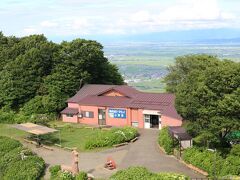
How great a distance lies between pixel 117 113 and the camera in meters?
43.6

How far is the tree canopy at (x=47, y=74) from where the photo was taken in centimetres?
4894

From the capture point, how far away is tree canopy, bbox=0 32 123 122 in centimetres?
4894

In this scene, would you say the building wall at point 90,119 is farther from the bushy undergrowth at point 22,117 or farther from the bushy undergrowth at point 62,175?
the bushy undergrowth at point 62,175

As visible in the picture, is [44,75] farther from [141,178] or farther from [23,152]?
[141,178]

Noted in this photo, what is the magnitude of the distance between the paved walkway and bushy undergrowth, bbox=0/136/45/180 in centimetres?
93

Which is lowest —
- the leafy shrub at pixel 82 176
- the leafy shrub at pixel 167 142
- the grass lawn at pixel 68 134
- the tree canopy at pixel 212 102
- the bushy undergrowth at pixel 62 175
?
the grass lawn at pixel 68 134

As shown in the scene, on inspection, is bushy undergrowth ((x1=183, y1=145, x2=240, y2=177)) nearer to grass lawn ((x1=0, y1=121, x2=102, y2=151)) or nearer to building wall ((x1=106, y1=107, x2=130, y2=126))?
grass lawn ((x1=0, y1=121, x2=102, y2=151))

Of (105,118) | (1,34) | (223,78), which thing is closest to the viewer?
(223,78)

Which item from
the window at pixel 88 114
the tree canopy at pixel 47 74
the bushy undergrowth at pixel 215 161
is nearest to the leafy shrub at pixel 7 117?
the tree canopy at pixel 47 74

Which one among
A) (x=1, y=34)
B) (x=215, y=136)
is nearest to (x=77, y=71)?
(x=1, y=34)

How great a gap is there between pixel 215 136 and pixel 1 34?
42569mm

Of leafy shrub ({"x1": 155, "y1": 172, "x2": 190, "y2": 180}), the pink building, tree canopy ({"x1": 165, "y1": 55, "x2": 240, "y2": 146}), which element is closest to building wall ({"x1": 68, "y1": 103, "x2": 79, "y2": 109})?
the pink building

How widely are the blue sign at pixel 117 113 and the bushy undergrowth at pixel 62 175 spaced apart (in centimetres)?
1537

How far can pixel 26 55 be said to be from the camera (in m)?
51.2
